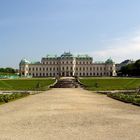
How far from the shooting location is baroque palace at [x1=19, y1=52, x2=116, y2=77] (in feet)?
476

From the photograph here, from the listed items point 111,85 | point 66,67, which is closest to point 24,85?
point 111,85

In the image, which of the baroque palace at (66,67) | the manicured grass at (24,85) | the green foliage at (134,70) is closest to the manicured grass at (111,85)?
the manicured grass at (24,85)

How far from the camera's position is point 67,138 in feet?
28.4

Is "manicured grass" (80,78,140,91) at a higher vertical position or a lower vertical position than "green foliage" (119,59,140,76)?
lower

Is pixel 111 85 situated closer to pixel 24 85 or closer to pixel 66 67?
pixel 24 85

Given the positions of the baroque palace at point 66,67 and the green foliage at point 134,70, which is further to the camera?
the baroque palace at point 66,67

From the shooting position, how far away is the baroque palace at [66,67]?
145000 mm

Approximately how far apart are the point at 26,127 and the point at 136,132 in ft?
10.7

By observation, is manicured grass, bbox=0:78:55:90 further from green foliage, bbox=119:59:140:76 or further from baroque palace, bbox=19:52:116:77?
baroque palace, bbox=19:52:116:77

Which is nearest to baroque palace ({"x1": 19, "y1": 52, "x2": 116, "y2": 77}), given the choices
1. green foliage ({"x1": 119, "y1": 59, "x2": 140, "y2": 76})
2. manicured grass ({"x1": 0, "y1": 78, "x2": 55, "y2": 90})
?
green foliage ({"x1": 119, "y1": 59, "x2": 140, "y2": 76})

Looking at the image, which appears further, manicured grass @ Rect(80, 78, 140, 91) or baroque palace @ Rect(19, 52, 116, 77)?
baroque palace @ Rect(19, 52, 116, 77)

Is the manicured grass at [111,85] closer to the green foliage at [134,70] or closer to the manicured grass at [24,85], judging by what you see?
the manicured grass at [24,85]

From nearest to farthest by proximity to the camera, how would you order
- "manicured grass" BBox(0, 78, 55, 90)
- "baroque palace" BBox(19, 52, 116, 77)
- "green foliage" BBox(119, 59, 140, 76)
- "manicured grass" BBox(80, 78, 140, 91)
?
"manicured grass" BBox(80, 78, 140, 91) < "manicured grass" BBox(0, 78, 55, 90) < "green foliage" BBox(119, 59, 140, 76) < "baroque palace" BBox(19, 52, 116, 77)

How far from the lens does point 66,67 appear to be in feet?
476
